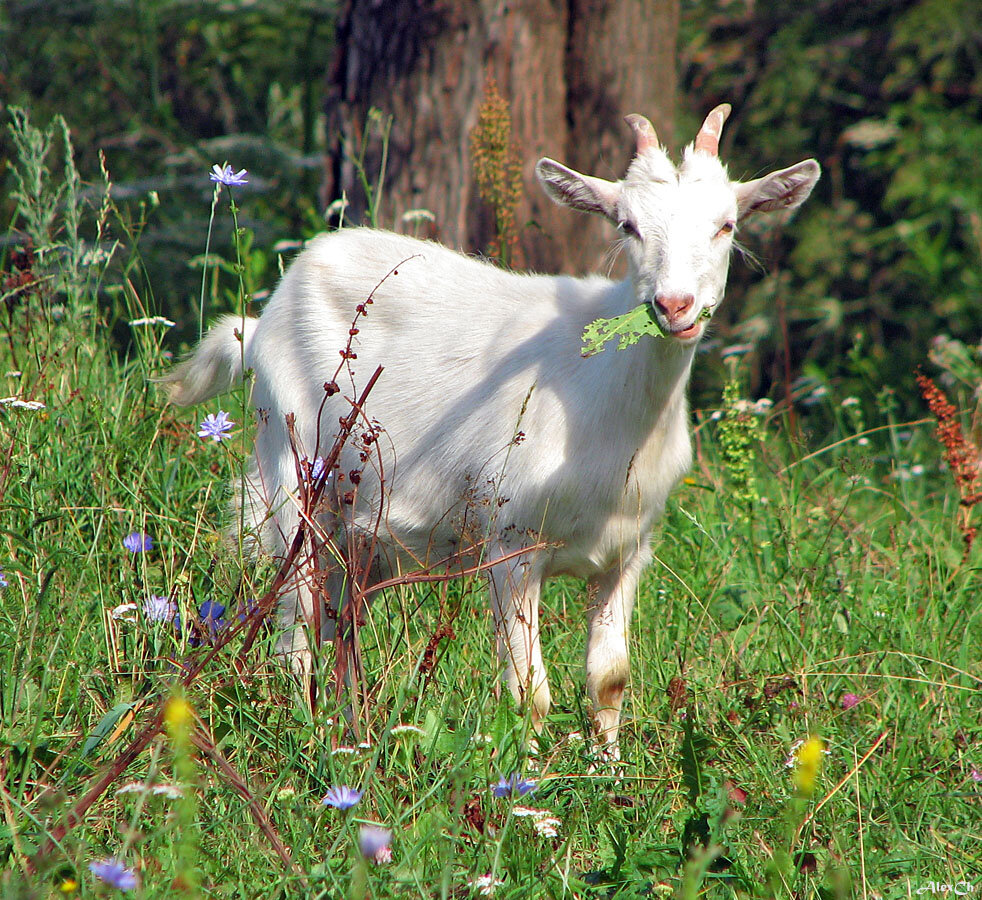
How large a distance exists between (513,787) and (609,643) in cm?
99

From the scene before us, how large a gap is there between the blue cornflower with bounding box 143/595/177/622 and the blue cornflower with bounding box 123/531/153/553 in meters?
0.26

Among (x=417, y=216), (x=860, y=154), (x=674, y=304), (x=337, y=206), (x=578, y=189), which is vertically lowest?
(x=860, y=154)

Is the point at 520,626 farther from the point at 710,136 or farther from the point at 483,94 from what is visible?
the point at 483,94

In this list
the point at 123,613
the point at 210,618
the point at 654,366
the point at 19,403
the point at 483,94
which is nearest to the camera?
the point at 210,618

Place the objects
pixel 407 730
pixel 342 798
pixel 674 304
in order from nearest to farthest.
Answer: pixel 342 798, pixel 407 730, pixel 674 304

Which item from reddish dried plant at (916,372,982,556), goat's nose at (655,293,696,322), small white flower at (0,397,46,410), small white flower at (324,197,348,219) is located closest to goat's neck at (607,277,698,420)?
goat's nose at (655,293,696,322)

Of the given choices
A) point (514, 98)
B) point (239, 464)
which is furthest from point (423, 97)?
point (239, 464)

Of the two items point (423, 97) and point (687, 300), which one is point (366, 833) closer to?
point (687, 300)

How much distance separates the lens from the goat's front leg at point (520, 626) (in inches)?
120

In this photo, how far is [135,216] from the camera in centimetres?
779

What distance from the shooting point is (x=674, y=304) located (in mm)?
2781

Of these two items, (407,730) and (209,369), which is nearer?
(407,730)

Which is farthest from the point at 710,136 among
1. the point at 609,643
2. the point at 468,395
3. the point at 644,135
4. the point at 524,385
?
the point at 609,643

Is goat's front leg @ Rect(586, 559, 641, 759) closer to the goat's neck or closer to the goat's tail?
the goat's neck
